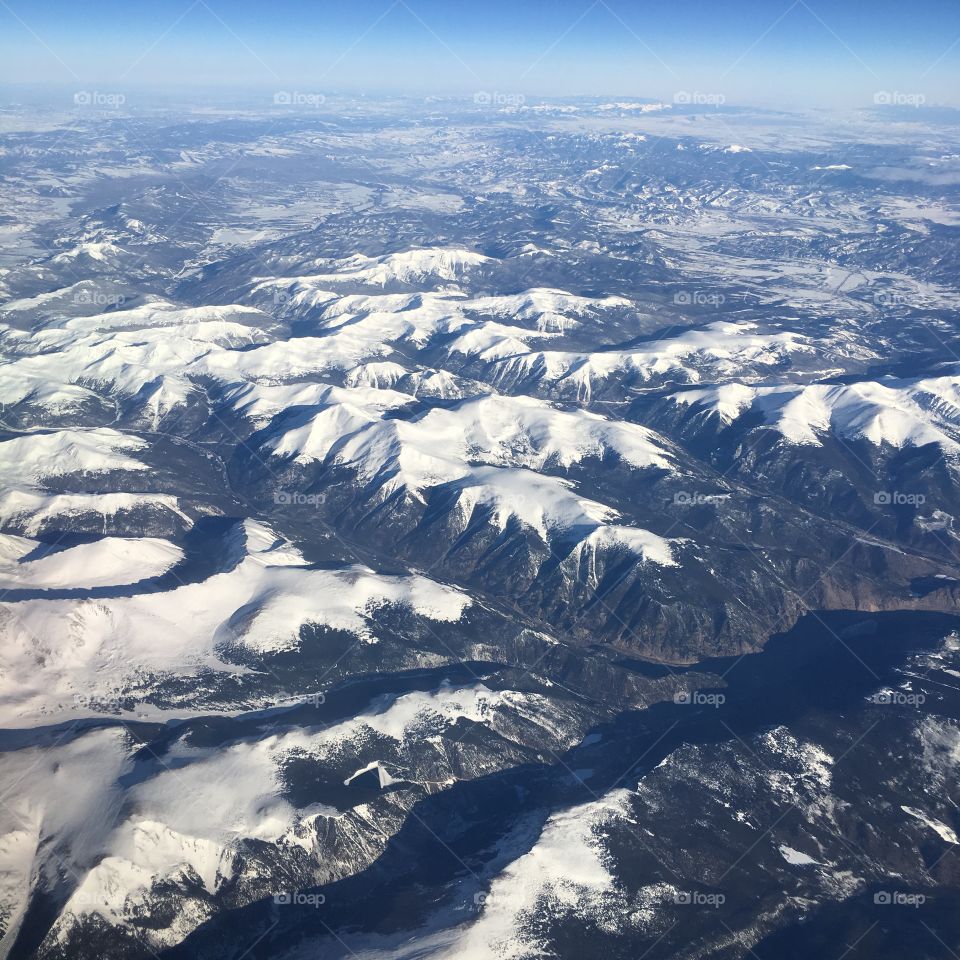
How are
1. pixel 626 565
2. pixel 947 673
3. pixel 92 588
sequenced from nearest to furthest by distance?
1. pixel 947 673
2. pixel 92 588
3. pixel 626 565

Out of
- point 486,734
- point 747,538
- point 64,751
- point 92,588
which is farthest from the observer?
point 747,538

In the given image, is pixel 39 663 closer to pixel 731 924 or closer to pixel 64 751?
pixel 64 751

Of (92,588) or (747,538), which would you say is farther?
(747,538)

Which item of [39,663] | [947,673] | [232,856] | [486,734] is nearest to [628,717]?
[486,734]

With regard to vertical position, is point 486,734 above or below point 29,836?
below

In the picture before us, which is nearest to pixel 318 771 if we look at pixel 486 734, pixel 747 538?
pixel 486 734

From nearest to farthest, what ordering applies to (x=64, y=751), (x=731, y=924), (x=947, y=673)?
(x=731, y=924) → (x=64, y=751) → (x=947, y=673)

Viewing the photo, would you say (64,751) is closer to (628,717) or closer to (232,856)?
(232,856)

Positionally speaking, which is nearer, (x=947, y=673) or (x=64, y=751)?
(x=64, y=751)

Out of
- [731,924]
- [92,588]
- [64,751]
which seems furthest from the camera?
[92,588]
